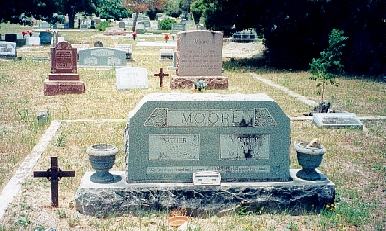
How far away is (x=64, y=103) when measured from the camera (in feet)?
49.4

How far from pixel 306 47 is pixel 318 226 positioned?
19.9m

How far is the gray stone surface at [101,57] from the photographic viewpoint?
22.8 meters

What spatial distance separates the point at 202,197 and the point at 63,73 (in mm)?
10928

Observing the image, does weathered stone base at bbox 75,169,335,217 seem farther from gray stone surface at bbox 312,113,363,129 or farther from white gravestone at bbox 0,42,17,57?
white gravestone at bbox 0,42,17,57

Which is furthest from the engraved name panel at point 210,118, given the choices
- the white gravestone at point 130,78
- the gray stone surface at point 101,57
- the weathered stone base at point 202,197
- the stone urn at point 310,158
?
the gray stone surface at point 101,57

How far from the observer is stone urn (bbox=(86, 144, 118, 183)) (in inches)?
268

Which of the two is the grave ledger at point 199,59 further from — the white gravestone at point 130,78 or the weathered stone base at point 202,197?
the weathered stone base at point 202,197

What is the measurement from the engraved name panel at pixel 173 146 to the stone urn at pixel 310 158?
4.70 ft

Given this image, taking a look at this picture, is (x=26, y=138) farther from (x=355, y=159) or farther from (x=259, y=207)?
(x=355, y=159)

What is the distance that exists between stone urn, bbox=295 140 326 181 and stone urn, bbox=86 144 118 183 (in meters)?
2.52

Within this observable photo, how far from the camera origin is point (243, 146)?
7.14 metres

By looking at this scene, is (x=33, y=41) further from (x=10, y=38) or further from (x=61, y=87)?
(x=61, y=87)

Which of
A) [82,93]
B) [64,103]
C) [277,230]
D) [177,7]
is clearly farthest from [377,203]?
[177,7]

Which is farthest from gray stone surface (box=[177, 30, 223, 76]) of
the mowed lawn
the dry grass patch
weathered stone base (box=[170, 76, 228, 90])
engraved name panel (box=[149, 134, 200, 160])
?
engraved name panel (box=[149, 134, 200, 160])
